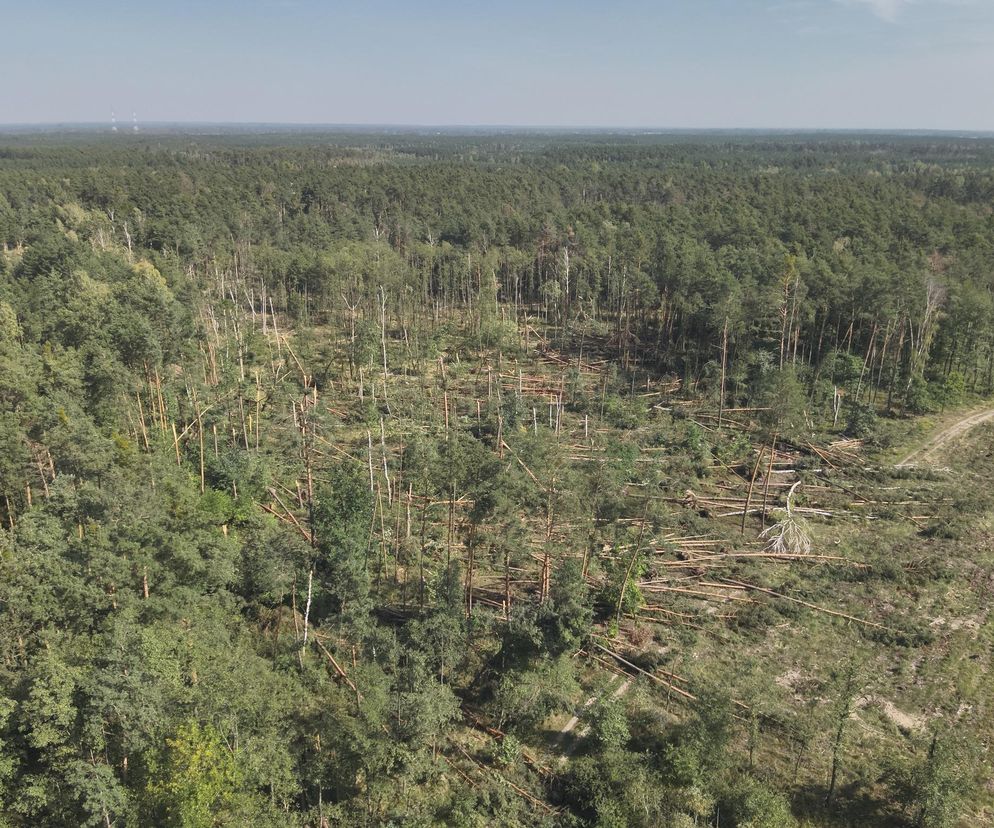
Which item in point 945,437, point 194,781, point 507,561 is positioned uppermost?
point 194,781

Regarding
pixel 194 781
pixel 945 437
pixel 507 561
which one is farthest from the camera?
pixel 945 437

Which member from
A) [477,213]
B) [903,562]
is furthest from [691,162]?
[903,562]

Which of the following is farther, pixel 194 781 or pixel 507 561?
pixel 507 561

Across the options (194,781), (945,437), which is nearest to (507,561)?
(194,781)

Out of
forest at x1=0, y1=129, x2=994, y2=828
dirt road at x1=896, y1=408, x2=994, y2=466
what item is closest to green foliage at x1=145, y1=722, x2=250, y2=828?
forest at x1=0, y1=129, x2=994, y2=828

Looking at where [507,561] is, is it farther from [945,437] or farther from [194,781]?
[945,437]
